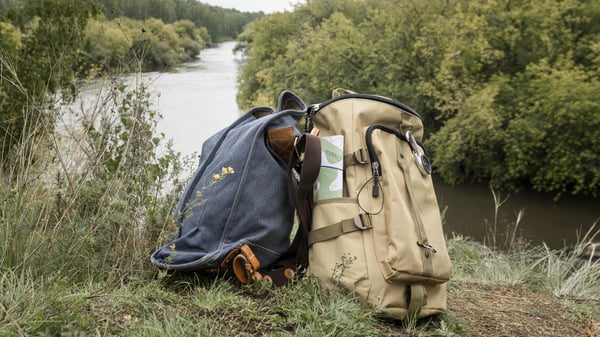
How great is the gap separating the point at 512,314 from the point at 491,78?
15.3 m

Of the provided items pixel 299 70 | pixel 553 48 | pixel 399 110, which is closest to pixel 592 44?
pixel 553 48

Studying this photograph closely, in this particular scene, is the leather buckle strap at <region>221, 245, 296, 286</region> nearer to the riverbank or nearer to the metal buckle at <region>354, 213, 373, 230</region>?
the riverbank

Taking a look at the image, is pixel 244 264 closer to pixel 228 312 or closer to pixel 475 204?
pixel 228 312

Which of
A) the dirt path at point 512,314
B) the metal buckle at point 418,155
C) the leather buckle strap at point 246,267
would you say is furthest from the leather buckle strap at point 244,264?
the dirt path at point 512,314

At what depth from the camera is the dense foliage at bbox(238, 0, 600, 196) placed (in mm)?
14703

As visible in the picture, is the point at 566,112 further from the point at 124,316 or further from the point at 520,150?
the point at 124,316

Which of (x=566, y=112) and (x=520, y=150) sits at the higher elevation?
(x=566, y=112)

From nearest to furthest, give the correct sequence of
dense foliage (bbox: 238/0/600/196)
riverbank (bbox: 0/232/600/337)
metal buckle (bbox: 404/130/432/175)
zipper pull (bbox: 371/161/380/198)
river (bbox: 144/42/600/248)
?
riverbank (bbox: 0/232/600/337)
zipper pull (bbox: 371/161/380/198)
metal buckle (bbox: 404/130/432/175)
river (bbox: 144/42/600/248)
dense foliage (bbox: 238/0/600/196)

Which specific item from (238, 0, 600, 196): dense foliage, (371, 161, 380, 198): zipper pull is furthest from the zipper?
(238, 0, 600, 196): dense foliage

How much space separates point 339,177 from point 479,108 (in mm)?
13912

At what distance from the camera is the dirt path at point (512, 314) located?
8.13ft

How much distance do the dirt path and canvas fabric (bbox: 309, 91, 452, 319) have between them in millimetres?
333

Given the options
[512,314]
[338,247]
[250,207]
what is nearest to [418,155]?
[338,247]

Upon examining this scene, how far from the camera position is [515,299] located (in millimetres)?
3137
